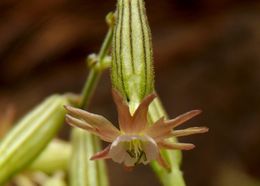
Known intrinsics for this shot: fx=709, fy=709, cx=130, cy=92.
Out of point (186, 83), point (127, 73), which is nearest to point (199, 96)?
point (186, 83)

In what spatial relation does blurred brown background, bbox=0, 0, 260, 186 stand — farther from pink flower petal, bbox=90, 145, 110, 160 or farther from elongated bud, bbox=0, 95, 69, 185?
pink flower petal, bbox=90, 145, 110, 160

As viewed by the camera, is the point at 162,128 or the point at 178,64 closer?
the point at 162,128

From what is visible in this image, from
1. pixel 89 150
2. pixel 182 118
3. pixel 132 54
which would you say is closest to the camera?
pixel 182 118

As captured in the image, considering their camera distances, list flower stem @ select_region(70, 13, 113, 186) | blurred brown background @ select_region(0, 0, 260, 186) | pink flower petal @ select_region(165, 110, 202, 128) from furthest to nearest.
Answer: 1. blurred brown background @ select_region(0, 0, 260, 186)
2. flower stem @ select_region(70, 13, 113, 186)
3. pink flower petal @ select_region(165, 110, 202, 128)

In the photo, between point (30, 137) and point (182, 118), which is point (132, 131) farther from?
point (30, 137)

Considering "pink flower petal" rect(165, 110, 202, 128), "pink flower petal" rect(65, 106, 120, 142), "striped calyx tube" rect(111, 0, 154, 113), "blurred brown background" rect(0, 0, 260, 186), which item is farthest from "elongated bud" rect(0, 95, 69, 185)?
"blurred brown background" rect(0, 0, 260, 186)

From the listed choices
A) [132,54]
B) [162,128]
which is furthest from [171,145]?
[132,54]

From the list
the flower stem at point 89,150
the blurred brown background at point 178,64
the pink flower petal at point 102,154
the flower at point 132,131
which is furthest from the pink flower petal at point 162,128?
the blurred brown background at point 178,64
